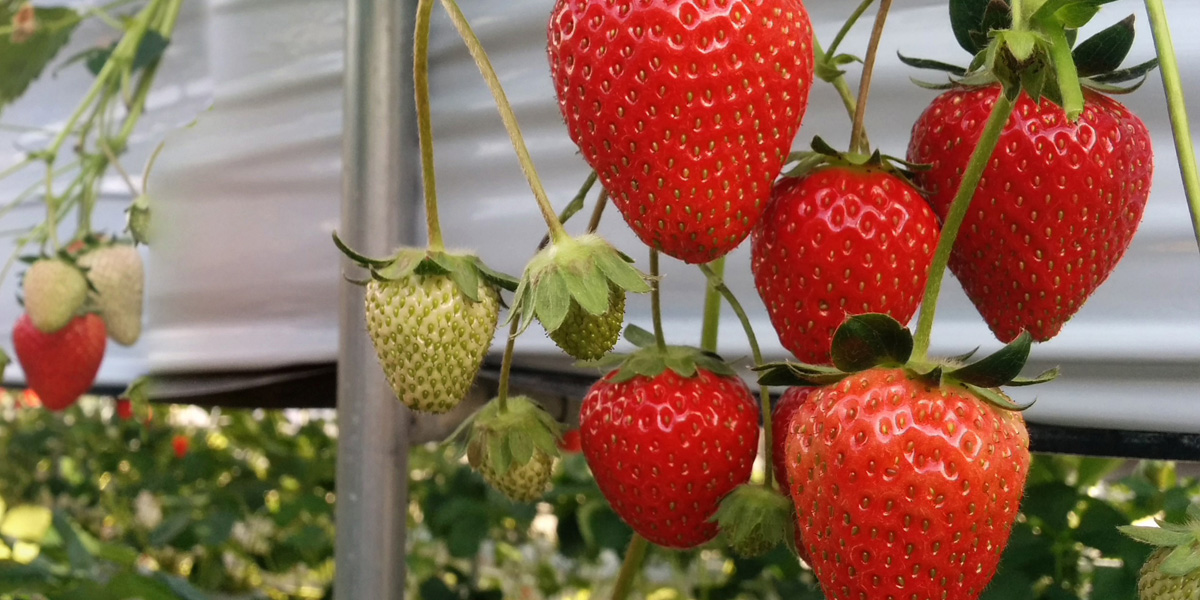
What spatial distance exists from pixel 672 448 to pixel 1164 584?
198 millimetres

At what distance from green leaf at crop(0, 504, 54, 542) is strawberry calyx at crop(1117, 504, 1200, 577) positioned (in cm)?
96

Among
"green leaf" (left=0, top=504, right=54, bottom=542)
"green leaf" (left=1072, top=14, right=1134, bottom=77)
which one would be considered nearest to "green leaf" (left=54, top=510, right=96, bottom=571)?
"green leaf" (left=0, top=504, right=54, bottom=542)

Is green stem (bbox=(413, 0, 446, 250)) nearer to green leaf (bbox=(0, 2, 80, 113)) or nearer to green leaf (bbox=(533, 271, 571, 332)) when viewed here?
green leaf (bbox=(533, 271, 571, 332))

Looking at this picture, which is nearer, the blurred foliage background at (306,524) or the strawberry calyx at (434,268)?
the strawberry calyx at (434,268)

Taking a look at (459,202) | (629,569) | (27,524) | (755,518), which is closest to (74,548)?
(27,524)

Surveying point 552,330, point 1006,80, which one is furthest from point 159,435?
point 1006,80

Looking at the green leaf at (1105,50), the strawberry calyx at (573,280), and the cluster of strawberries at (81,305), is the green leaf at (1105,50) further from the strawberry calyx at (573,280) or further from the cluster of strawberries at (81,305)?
the cluster of strawberries at (81,305)

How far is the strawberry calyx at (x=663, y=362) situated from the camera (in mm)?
445

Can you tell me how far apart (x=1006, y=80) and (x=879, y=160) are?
0.11m

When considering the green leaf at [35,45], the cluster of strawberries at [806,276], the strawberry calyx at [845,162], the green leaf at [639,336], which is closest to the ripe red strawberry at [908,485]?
the cluster of strawberries at [806,276]

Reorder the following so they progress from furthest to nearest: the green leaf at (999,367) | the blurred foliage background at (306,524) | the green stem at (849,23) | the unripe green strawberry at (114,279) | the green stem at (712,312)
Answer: the unripe green strawberry at (114,279) < the blurred foliage background at (306,524) < the green stem at (712,312) < the green stem at (849,23) < the green leaf at (999,367)

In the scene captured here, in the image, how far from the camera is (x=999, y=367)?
0.28 m

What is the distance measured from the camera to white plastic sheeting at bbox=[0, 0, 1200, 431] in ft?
1.74

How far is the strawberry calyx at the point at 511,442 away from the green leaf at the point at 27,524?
666 millimetres
